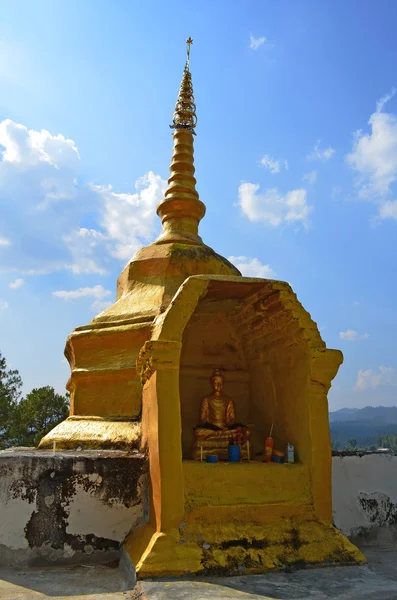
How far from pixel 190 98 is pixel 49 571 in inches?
461

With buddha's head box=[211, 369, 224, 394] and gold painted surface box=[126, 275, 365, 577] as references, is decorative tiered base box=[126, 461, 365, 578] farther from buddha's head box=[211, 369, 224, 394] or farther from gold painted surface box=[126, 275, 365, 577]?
buddha's head box=[211, 369, 224, 394]

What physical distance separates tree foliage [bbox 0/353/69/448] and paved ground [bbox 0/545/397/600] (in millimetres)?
20917

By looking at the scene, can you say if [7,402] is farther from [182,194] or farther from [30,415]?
[182,194]

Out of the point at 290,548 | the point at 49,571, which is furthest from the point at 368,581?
the point at 49,571

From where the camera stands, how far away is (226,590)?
4.63 metres

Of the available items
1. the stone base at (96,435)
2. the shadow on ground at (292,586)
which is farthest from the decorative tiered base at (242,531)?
the stone base at (96,435)

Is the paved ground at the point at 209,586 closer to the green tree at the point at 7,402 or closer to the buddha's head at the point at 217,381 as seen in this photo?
the buddha's head at the point at 217,381

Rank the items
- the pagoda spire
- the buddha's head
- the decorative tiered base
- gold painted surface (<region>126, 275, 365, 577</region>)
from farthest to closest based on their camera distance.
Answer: the pagoda spire, the buddha's head, gold painted surface (<region>126, 275, 365, 577</region>), the decorative tiered base

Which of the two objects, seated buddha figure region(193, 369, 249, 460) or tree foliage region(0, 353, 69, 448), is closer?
seated buddha figure region(193, 369, 249, 460)

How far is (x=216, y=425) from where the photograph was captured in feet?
24.8

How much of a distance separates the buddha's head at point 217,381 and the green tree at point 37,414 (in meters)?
19.5

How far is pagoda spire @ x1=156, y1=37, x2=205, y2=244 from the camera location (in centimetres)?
1120

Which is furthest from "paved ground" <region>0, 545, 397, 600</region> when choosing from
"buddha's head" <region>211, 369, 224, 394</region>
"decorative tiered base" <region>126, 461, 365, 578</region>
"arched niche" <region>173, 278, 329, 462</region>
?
"buddha's head" <region>211, 369, 224, 394</region>

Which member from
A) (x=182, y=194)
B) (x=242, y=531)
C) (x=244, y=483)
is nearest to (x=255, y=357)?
(x=244, y=483)
